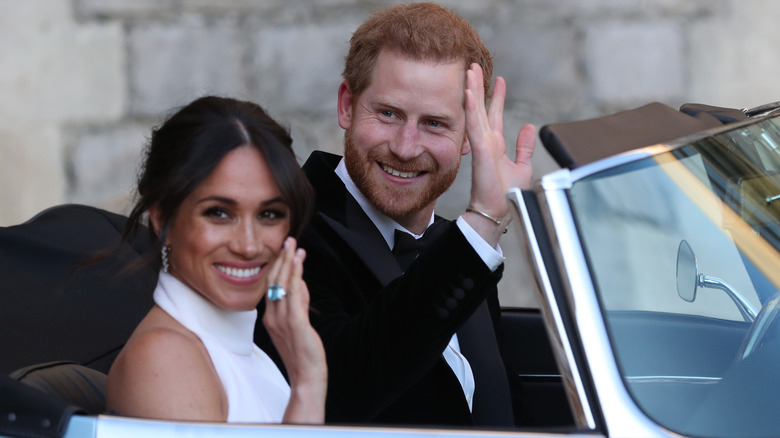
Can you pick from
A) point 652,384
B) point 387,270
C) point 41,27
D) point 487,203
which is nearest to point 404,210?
point 387,270

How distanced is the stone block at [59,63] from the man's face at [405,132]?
2.82 m

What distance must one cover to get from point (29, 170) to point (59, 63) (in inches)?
22.0

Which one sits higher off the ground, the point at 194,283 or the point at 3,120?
the point at 194,283

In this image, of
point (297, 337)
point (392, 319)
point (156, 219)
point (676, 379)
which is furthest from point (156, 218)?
point (676, 379)

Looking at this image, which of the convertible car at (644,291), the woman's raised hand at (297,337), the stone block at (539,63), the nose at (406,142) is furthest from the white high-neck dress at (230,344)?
the stone block at (539,63)

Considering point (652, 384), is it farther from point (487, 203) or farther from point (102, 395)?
point (102, 395)

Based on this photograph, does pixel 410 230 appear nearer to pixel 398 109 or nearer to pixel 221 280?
pixel 398 109

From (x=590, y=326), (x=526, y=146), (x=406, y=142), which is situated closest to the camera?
(x=590, y=326)

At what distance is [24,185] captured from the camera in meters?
5.04

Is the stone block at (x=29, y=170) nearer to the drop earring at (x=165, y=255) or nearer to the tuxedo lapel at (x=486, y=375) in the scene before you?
the tuxedo lapel at (x=486, y=375)

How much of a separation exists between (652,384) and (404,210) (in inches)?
37.7

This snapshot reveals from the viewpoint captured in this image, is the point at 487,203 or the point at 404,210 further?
the point at 404,210

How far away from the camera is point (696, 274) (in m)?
1.92

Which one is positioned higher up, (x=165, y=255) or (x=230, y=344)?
(x=165, y=255)
